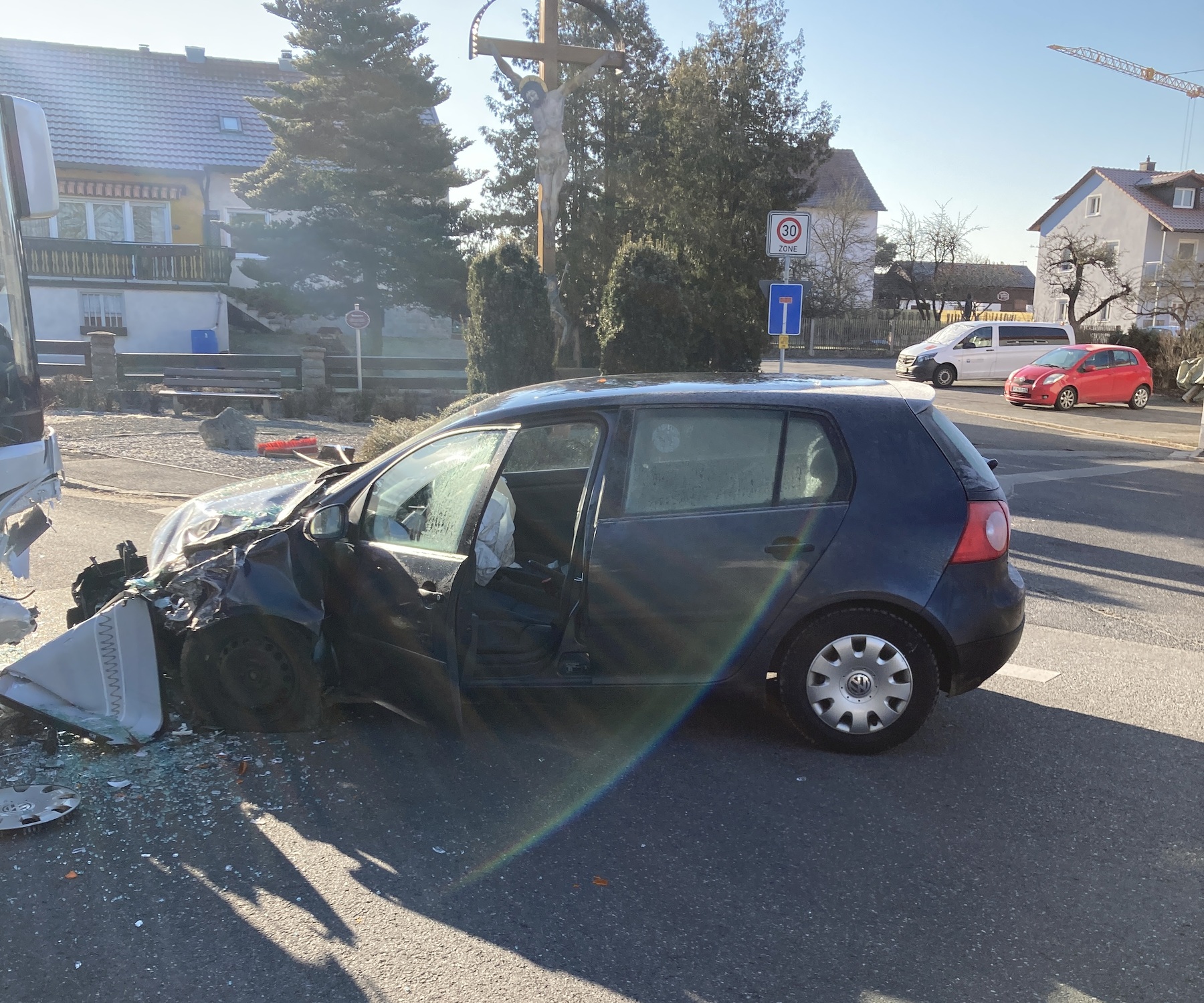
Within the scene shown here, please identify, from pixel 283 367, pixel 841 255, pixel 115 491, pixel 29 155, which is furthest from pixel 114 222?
pixel 841 255

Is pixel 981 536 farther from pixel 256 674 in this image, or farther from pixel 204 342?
pixel 204 342

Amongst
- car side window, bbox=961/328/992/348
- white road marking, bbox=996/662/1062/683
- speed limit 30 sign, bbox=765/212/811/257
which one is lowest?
white road marking, bbox=996/662/1062/683

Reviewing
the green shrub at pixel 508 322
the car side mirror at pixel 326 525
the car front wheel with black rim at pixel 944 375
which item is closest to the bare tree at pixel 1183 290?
the car front wheel with black rim at pixel 944 375

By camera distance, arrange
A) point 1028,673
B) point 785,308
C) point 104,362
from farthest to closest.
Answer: point 104,362, point 785,308, point 1028,673

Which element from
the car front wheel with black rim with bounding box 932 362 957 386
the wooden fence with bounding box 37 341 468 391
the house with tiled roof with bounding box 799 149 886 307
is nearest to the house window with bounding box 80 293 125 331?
the wooden fence with bounding box 37 341 468 391

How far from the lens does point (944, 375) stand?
29.8 m

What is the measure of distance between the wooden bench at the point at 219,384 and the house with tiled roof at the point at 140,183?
7042mm

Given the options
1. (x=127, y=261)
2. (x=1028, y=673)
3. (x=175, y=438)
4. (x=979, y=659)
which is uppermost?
(x=127, y=261)

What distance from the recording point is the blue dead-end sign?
12.0 m

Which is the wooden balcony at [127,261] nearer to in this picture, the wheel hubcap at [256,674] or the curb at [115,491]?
the curb at [115,491]

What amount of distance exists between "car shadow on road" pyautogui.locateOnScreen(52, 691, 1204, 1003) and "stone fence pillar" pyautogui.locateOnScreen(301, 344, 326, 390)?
16.2m

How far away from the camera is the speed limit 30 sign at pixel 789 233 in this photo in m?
11.8

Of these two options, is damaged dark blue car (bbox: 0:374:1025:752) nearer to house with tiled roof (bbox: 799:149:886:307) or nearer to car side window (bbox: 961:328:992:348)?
car side window (bbox: 961:328:992:348)

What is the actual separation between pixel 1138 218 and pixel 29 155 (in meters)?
60.5
